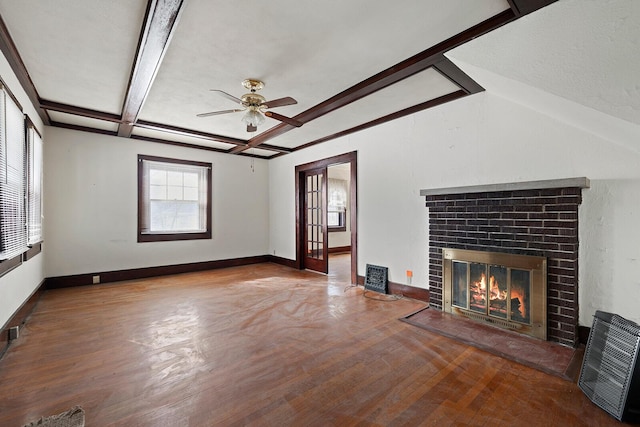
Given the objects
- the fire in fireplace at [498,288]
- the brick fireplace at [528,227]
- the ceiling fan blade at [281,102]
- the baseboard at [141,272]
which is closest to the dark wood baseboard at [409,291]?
the brick fireplace at [528,227]

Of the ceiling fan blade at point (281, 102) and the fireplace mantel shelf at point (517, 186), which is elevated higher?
the ceiling fan blade at point (281, 102)

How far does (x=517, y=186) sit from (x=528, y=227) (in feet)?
1.39

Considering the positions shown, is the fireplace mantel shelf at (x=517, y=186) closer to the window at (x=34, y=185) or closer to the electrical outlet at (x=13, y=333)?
the electrical outlet at (x=13, y=333)

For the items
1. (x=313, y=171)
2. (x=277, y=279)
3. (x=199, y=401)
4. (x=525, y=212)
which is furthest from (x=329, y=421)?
(x=313, y=171)

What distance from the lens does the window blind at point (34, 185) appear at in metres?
3.23

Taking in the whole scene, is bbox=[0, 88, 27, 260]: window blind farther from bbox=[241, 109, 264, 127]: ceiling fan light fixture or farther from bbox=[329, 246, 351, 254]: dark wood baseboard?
bbox=[329, 246, 351, 254]: dark wood baseboard

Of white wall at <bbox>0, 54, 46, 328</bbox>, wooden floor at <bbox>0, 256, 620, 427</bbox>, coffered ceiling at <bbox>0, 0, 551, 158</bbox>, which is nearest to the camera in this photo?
wooden floor at <bbox>0, 256, 620, 427</bbox>

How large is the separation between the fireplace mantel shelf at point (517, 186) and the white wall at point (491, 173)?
0.25 metres

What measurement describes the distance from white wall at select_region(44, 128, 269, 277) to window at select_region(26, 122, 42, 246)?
0.55 meters

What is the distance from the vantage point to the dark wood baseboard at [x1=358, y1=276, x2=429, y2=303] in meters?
3.67

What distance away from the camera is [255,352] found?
2379 millimetres

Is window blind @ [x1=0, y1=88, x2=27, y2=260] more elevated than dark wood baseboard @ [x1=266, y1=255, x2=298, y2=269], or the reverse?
window blind @ [x1=0, y1=88, x2=27, y2=260]

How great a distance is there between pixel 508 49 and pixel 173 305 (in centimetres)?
437

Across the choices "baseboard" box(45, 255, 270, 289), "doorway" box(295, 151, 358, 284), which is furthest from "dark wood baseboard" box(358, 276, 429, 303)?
"baseboard" box(45, 255, 270, 289)
